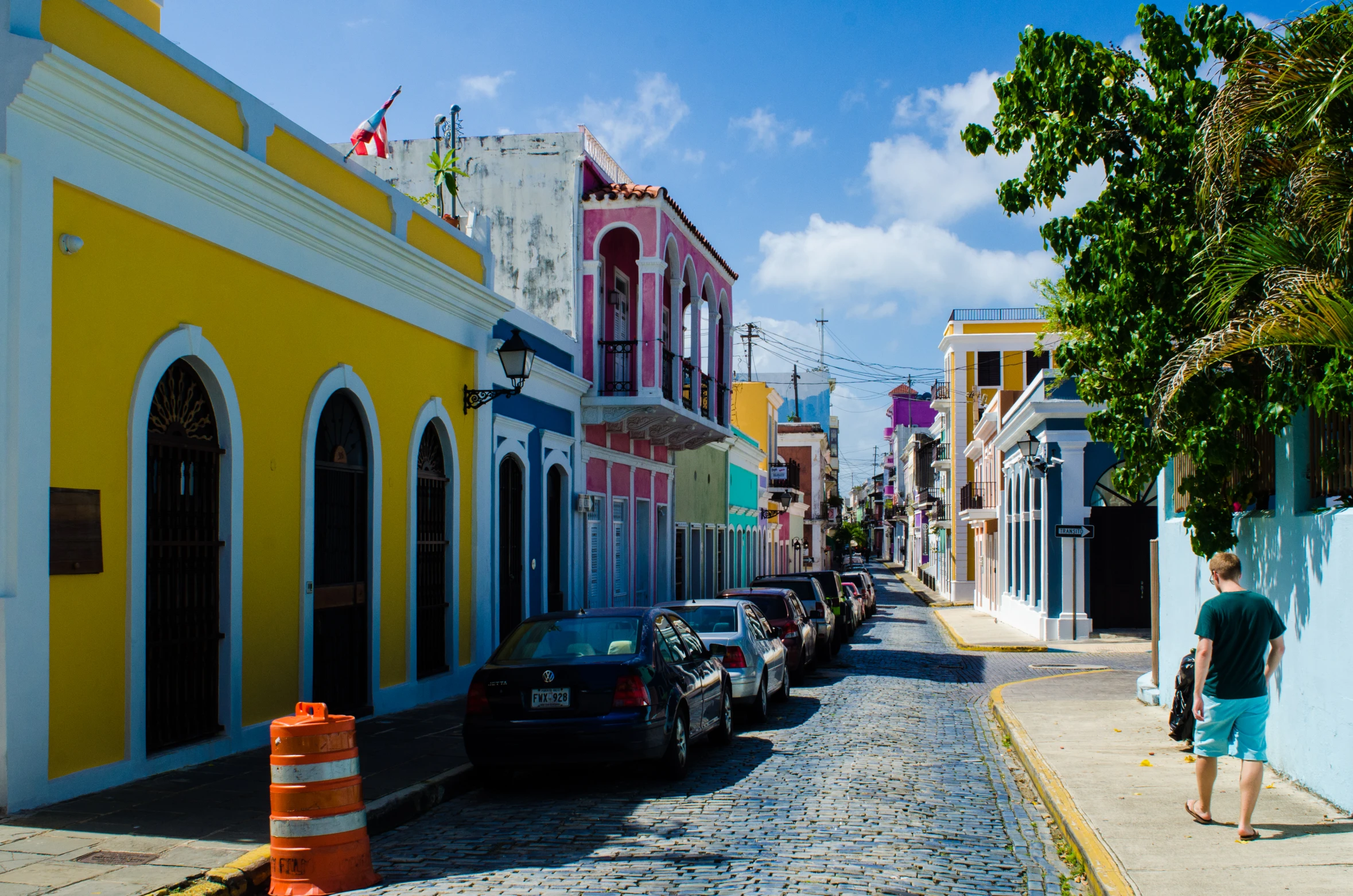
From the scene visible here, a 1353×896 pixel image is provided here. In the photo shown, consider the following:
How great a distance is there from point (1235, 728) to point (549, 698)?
4512mm

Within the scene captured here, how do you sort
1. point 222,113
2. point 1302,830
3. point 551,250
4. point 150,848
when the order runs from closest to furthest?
Result: point 150,848
point 1302,830
point 222,113
point 551,250

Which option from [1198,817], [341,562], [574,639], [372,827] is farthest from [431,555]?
[1198,817]

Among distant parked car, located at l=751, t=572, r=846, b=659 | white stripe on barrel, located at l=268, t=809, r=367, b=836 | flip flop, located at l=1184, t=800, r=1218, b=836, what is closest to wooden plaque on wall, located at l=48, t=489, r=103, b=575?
white stripe on barrel, located at l=268, t=809, r=367, b=836

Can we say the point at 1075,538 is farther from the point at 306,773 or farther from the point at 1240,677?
Answer: the point at 306,773

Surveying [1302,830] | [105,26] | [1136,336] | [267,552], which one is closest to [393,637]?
[267,552]

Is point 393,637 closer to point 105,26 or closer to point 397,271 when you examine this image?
point 397,271

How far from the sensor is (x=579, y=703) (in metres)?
8.71

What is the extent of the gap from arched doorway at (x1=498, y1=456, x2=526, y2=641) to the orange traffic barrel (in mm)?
9957

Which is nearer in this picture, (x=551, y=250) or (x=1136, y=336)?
(x=1136, y=336)

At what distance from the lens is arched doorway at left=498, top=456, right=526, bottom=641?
53.6 feet

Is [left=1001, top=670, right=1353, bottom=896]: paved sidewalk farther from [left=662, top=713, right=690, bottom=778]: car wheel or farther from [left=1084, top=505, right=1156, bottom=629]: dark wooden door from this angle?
[left=1084, top=505, right=1156, bottom=629]: dark wooden door

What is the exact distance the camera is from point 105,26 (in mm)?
8312

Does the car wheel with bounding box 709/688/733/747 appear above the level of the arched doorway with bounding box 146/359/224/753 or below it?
below

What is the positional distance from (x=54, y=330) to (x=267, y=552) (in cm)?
314
